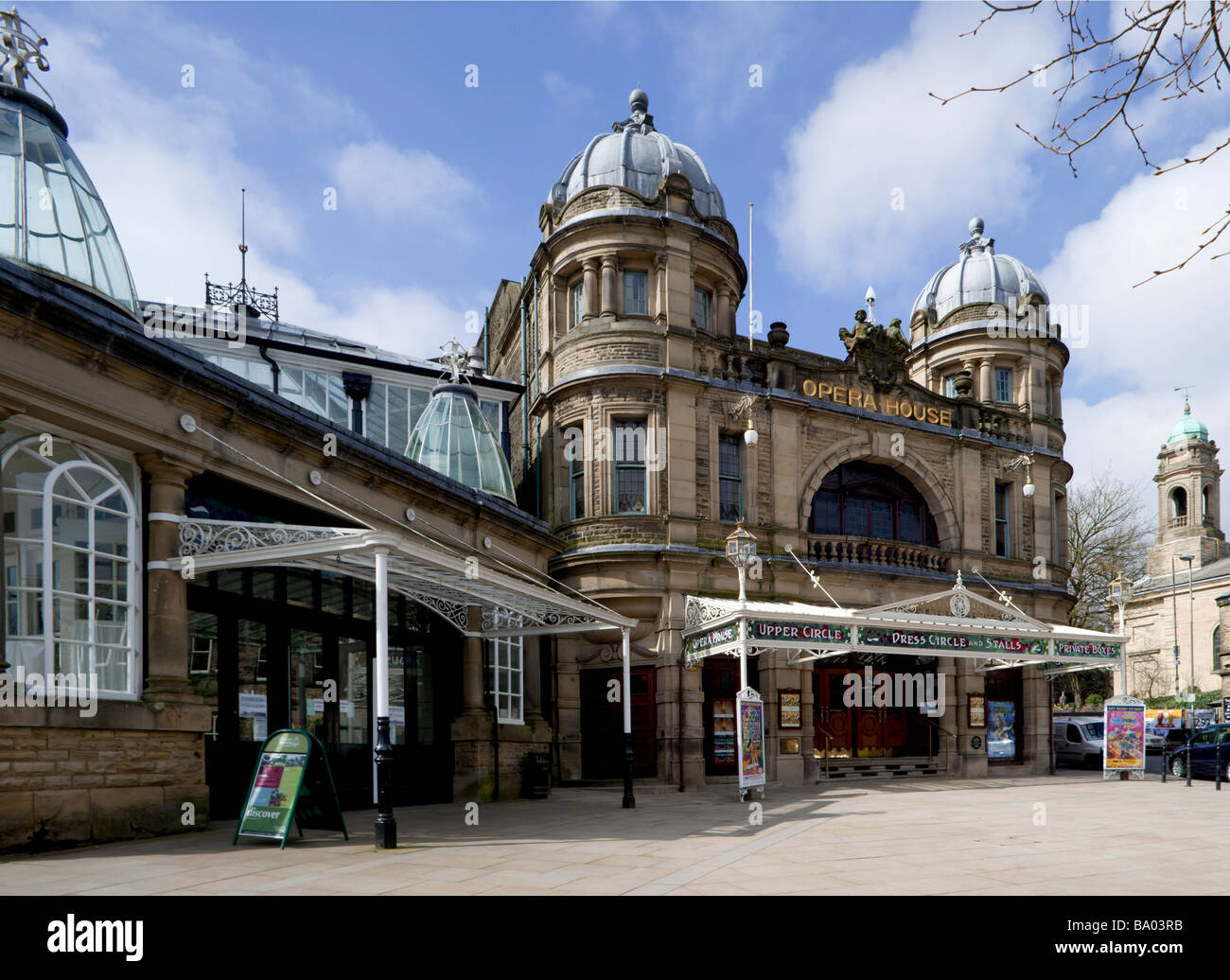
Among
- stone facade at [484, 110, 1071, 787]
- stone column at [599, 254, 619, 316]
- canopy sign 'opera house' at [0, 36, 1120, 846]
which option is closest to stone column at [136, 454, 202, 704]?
canopy sign 'opera house' at [0, 36, 1120, 846]

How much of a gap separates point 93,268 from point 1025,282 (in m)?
27.6

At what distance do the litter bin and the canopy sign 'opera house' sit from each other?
0.23 meters

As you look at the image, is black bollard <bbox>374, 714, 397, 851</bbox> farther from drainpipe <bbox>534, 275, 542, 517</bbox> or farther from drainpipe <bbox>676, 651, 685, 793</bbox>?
drainpipe <bbox>534, 275, 542, 517</bbox>

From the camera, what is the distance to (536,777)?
1975 centimetres

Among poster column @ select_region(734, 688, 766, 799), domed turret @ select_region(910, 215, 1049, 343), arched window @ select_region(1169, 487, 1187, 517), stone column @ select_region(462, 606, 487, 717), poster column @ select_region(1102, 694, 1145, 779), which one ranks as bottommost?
poster column @ select_region(1102, 694, 1145, 779)

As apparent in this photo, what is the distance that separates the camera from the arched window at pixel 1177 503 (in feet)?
227

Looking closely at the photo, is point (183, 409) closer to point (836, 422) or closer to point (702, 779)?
point (702, 779)

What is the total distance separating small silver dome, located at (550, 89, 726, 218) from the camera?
971 inches

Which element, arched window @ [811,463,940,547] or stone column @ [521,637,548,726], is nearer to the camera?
stone column @ [521,637,548,726]

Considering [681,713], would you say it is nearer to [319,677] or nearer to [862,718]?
[862,718]

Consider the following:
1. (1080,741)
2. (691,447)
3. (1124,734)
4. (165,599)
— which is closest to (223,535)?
(165,599)

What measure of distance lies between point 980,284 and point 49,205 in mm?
26829

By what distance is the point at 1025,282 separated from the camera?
32250mm

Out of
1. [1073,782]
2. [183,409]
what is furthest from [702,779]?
[183,409]
